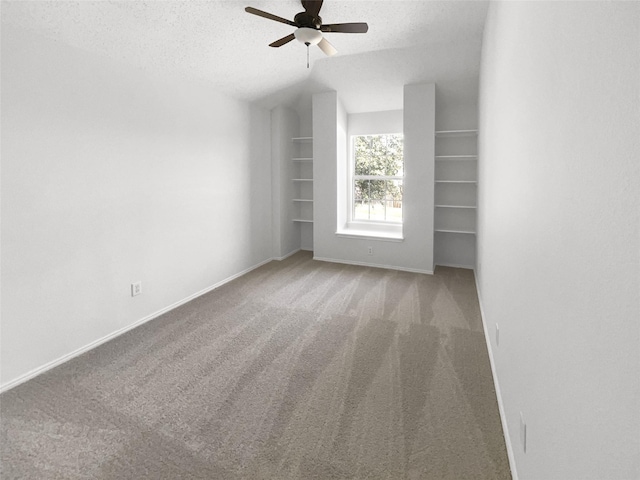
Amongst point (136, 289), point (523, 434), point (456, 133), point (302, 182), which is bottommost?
point (523, 434)

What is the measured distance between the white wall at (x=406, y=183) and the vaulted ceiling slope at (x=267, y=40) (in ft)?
1.13

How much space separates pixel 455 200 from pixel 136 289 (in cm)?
429

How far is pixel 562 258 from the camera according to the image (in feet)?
3.23

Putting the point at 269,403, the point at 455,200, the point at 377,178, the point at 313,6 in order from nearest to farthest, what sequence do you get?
the point at 269,403 → the point at 313,6 → the point at 455,200 → the point at 377,178

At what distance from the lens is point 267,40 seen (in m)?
3.59

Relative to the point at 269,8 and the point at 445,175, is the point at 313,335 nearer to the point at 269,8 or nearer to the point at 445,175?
the point at 269,8

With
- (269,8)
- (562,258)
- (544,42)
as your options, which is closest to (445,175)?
(269,8)

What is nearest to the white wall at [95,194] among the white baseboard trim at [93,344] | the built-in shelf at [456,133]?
the white baseboard trim at [93,344]

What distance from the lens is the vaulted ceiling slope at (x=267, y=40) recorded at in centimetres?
256

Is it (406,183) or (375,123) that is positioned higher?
(375,123)

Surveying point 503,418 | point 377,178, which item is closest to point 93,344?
point 503,418

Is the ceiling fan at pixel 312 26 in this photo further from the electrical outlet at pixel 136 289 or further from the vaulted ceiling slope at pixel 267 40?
the electrical outlet at pixel 136 289

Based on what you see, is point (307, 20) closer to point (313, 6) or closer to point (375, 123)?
point (313, 6)

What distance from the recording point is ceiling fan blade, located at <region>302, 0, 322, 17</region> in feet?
8.98
